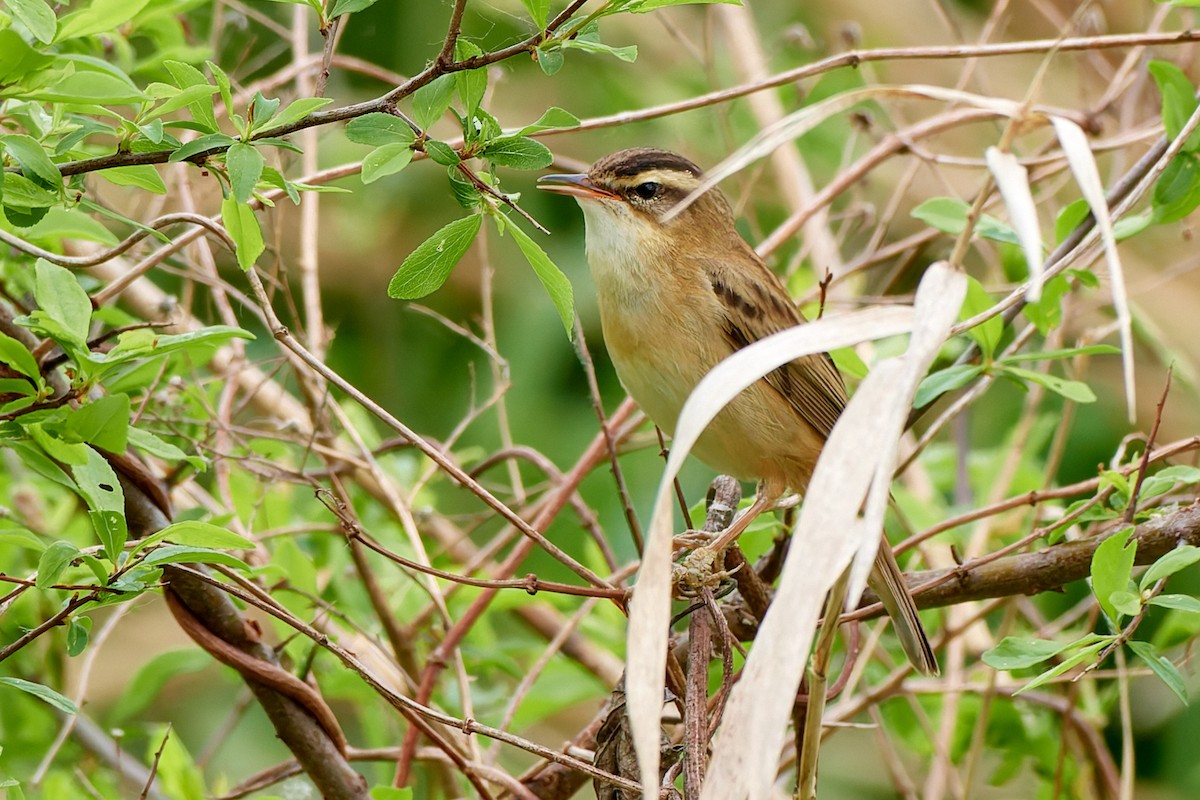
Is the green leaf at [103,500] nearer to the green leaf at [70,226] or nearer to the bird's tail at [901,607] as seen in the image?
the green leaf at [70,226]

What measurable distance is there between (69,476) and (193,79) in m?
0.59

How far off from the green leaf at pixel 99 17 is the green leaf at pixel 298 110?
0.74 feet

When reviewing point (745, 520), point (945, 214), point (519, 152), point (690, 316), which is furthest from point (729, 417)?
point (519, 152)

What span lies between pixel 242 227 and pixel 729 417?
1366mm

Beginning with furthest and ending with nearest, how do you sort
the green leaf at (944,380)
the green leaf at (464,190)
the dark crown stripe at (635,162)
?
the dark crown stripe at (635,162) < the green leaf at (944,380) < the green leaf at (464,190)

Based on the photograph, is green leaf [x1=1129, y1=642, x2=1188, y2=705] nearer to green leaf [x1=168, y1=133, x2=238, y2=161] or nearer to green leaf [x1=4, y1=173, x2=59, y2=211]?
green leaf [x1=168, y1=133, x2=238, y2=161]

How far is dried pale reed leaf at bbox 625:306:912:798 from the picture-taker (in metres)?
1.18

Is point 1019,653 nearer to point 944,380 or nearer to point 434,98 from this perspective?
point 944,380

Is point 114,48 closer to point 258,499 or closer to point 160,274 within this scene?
point 258,499

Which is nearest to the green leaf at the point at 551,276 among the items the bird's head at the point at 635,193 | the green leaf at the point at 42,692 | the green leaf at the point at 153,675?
the green leaf at the point at 42,692

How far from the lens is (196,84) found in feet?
5.03

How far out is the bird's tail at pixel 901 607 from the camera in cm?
235

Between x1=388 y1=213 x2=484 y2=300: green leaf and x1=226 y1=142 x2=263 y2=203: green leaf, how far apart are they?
256 millimetres

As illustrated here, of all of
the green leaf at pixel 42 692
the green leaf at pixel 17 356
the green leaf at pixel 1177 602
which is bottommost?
the green leaf at pixel 42 692
